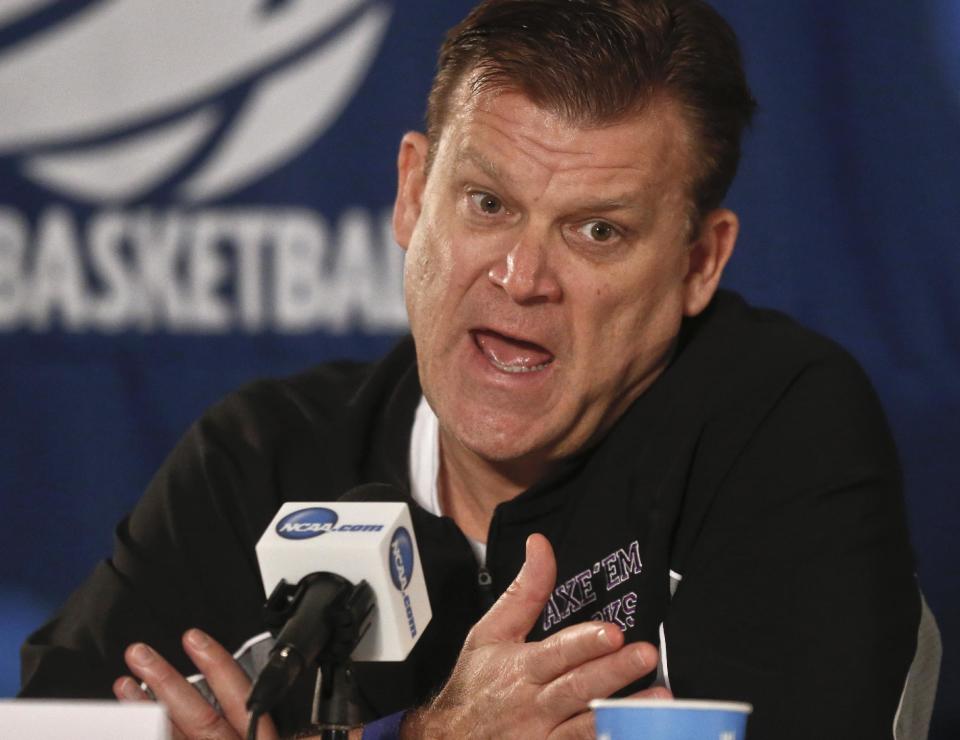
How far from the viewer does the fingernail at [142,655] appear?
165cm

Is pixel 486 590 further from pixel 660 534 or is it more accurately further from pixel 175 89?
pixel 175 89

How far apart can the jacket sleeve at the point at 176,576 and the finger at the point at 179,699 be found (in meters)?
0.22

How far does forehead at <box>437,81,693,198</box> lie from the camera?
1.73m

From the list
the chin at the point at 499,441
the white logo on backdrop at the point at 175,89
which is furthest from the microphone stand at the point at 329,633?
the white logo on backdrop at the point at 175,89

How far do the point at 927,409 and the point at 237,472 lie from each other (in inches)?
51.7

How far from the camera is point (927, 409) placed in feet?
8.41

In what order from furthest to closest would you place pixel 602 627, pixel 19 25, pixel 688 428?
1. pixel 19 25
2. pixel 688 428
3. pixel 602 627

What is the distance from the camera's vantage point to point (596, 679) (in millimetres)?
1341

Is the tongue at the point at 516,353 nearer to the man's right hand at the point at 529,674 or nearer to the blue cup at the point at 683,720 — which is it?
the man's right hand at the point at 529,674

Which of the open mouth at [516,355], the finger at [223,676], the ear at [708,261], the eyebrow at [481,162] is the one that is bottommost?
the finger at [223,676]

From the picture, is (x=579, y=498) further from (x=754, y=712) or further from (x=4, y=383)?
(x=4, y=383)

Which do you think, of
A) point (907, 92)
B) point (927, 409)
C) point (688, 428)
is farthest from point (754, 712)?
point (907, 92)

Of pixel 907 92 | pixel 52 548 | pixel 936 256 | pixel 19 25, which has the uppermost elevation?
pixel 19 25

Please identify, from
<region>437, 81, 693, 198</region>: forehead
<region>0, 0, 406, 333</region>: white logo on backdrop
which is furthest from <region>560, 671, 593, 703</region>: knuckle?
<region>0, 0, 406, 333</region>: white logo on backdrop
